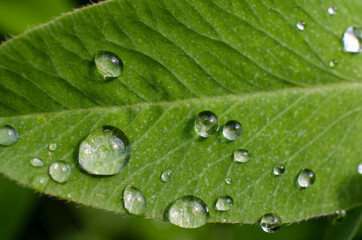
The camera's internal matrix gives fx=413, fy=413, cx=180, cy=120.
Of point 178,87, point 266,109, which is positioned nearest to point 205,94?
point 178,87

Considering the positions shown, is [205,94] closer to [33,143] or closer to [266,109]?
[266,109]

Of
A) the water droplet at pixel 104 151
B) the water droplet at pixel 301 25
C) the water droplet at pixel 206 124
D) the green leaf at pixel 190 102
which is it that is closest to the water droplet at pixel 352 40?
the green leaf at pixel 190 102

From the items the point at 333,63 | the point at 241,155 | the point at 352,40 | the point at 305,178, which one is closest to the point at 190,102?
the point at 241,155

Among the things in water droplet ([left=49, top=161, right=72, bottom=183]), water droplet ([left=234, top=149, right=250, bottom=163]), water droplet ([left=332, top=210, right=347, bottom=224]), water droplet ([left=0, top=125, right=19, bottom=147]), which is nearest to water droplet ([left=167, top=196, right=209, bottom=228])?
water droplet ([left=234, top=149, right=250, bottom=163])

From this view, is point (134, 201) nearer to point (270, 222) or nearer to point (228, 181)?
point (228, 181)

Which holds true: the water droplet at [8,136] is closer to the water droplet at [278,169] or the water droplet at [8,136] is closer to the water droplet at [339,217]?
the water droplet at [278,169]

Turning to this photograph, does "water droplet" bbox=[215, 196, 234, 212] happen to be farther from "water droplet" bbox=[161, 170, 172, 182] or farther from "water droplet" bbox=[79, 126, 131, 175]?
"water droplet" bbox=[79, 126, 131, 175]
